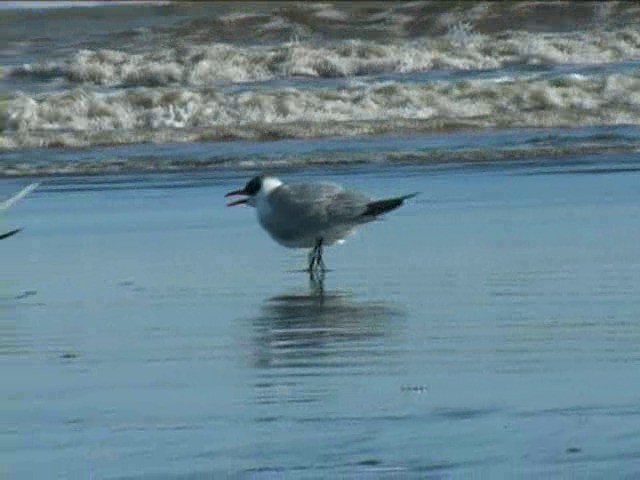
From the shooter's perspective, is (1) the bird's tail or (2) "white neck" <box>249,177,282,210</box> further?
(2) "white neck" <box>249,177,282,210</box>

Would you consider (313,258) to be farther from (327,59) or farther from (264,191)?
(327,59)

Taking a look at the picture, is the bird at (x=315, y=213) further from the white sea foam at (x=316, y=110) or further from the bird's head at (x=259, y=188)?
the white sea foam at (x=316, y=110)

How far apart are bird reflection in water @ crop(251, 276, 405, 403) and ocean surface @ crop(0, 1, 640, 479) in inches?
0.9

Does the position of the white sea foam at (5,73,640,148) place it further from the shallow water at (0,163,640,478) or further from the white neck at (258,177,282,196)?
the white neck at (258,177,282,196)

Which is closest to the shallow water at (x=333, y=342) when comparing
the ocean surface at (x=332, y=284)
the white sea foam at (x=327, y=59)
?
the ocean surface at (x=332, y=284)

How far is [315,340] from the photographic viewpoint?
25.6ft

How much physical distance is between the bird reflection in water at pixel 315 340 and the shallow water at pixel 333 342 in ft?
0.06

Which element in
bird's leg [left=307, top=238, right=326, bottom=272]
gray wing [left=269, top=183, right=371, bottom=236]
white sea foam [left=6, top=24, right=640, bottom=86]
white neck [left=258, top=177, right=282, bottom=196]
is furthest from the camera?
white sea foam [left=6, top=24, right=640, bottom=86]

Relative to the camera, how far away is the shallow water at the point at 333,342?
5.78 m

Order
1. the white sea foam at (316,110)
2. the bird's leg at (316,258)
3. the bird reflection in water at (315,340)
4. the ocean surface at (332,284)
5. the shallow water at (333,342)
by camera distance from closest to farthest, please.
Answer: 1. the shallow water at (333,342)
2. the ocean surface at (332,284)
3. the bird reflection in water at (315,340)
4. the bird's leg at (316,258)
5. the white sea foam at (316,110)

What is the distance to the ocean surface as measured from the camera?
593 cm

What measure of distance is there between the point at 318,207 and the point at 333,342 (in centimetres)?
212

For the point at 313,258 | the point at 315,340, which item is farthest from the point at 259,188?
the point at 315,340

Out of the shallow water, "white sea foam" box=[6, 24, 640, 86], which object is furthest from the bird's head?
"white sea foam" box=[6, 24, 640, 86]
